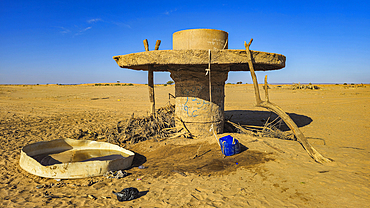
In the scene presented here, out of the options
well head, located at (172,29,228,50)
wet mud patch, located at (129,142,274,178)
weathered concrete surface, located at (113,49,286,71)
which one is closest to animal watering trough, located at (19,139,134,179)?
wet mud patch, located at (129,142,274,178)

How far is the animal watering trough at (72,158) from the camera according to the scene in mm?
4461

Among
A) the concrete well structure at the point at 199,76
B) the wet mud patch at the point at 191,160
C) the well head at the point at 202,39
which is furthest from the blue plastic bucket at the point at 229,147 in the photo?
the well head at the point at 202,39

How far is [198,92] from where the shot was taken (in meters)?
6.70

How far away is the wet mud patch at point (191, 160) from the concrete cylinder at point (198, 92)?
2.55ft

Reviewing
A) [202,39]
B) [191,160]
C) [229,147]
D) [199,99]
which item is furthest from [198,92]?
[191,160]

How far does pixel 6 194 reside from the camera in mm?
3887

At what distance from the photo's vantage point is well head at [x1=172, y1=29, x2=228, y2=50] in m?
6.27

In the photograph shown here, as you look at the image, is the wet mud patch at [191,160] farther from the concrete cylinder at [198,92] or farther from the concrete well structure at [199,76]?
the concrete well structure at [199,76]

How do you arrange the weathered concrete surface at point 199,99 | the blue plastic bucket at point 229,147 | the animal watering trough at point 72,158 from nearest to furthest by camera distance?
the animal watering trough at point 72,158 → the blue plastic bucket at point 229,147 → the weathered concrete surface at point 199,99

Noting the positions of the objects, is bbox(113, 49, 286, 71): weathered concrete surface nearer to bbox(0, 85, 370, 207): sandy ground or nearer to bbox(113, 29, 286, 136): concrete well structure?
bbox(113, 29, 286, 136): concrete well structure

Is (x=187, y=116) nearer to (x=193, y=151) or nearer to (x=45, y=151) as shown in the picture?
(x=193, y=151)

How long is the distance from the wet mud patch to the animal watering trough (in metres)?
0.52

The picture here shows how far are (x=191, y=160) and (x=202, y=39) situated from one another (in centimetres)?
336

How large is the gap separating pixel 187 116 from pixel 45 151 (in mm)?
4154
